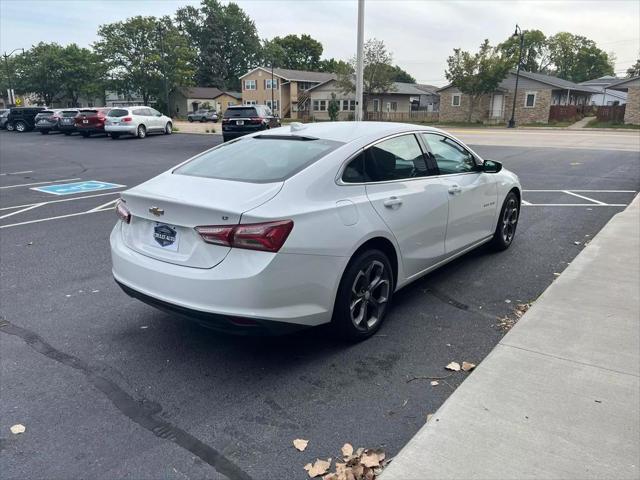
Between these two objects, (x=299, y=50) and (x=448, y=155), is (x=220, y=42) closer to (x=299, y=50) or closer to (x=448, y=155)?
(x=299, y=50)

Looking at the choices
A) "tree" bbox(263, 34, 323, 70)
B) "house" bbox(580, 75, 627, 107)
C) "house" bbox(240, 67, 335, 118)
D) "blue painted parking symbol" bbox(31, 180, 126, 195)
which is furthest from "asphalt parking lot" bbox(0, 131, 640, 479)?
"tree" bbox(263, 34, 323, 70)

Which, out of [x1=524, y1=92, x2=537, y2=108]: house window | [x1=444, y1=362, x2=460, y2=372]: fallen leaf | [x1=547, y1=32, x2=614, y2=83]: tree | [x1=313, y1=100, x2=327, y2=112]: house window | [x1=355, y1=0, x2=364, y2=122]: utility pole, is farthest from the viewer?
[x1=547, y1=32, x2=614, y2=83]: tree

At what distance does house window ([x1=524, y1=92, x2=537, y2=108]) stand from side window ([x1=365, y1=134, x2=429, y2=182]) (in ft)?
158

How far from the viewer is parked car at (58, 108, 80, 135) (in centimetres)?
2973

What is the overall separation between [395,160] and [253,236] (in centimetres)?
174

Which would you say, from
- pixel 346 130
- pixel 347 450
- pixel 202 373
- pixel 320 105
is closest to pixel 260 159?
pixel 346 130

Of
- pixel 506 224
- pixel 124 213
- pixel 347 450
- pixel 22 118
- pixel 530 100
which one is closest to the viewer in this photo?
pixel 347 450

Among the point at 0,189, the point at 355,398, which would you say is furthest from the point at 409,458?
the point at 0,189

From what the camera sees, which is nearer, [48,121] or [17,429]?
[17,429]

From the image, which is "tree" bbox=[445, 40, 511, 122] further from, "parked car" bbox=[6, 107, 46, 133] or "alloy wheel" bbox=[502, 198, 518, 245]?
"alloy wheel" bbox=[502, 198, 518, 245]

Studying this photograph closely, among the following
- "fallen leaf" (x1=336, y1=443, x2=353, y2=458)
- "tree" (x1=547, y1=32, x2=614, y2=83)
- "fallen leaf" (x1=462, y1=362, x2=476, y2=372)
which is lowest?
"fallen leaf" (x1=336, y1=443, x2=353, y2=458)

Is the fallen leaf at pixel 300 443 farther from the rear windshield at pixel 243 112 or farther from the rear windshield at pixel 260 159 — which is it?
the rear windshield at pixel 243 112

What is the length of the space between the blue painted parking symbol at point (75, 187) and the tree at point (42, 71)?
63953 millimetres

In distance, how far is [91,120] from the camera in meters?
28.1
